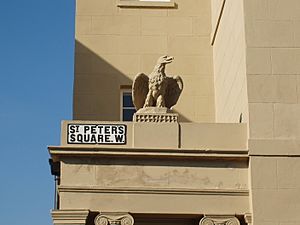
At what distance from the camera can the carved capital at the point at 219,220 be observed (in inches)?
774

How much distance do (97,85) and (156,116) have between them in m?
5.95

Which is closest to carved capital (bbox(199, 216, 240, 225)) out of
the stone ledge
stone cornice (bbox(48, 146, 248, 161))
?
stone cornice (bbox(48, 146, 248, 161))

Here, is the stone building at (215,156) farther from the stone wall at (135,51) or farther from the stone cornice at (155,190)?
the stone wall at (135,51)

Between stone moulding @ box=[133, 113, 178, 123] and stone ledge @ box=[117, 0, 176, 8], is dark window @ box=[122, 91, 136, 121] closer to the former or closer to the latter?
stone ledge @ box=[117, 0, 176, 8]

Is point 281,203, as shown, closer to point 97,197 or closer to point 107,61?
point 97,197

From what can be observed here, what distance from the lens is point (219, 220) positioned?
19750mm

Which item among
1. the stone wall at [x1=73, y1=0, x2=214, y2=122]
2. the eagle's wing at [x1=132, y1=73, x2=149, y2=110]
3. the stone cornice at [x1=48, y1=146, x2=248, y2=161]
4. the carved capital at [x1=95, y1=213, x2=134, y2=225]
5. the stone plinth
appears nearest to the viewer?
the carved capital at [x1=95, y1=213, x2=134, y2=225]

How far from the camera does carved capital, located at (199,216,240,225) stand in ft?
64.5

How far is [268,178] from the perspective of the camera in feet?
64.7

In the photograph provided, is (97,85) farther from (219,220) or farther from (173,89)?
(219,220)

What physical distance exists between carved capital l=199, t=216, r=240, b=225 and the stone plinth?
102 inches

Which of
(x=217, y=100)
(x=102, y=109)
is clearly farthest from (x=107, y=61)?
(x=217, y=100)

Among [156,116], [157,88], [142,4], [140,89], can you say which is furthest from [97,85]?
[156,116]

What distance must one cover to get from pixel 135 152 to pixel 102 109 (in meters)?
6.28
